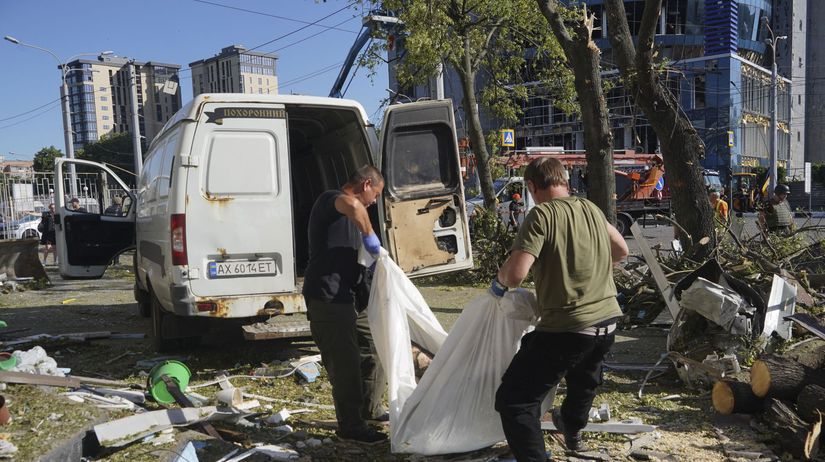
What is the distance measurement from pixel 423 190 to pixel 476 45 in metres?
8.47

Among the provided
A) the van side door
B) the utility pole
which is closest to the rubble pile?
the van side door

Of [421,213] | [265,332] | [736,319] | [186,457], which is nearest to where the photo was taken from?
[186,457]

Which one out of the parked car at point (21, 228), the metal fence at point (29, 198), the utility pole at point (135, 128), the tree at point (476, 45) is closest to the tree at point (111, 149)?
the utility pole at point (135, 128)

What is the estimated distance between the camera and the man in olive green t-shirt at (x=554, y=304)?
10.5 feet

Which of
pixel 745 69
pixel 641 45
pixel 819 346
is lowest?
pixel 819 346

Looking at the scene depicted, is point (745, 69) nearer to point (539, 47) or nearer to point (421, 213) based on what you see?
point (539, 47)

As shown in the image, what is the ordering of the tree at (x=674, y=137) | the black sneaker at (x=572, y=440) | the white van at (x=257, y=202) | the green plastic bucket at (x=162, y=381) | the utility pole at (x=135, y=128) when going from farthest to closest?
the utility pole at (x=135, y=128) → the tree at (x=674, y=137) → the white van at (x=257, y=202) → the green plastic bucket at (x=162, y=381) → the black sneaker at (x=572, y=440)

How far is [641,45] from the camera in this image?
24.1 feet

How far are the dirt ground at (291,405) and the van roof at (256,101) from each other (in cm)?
231

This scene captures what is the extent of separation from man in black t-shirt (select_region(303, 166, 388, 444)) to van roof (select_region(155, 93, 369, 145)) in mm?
1936

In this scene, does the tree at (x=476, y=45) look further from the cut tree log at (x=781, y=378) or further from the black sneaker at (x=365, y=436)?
the black sneaker at (x=365, y=436)

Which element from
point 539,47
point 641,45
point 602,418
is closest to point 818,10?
point 539,47

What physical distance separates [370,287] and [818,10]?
67.3 meters

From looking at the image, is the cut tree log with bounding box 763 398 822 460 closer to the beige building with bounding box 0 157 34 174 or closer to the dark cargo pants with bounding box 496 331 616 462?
the dark cargo pants with bounding box 496 331 616 462
